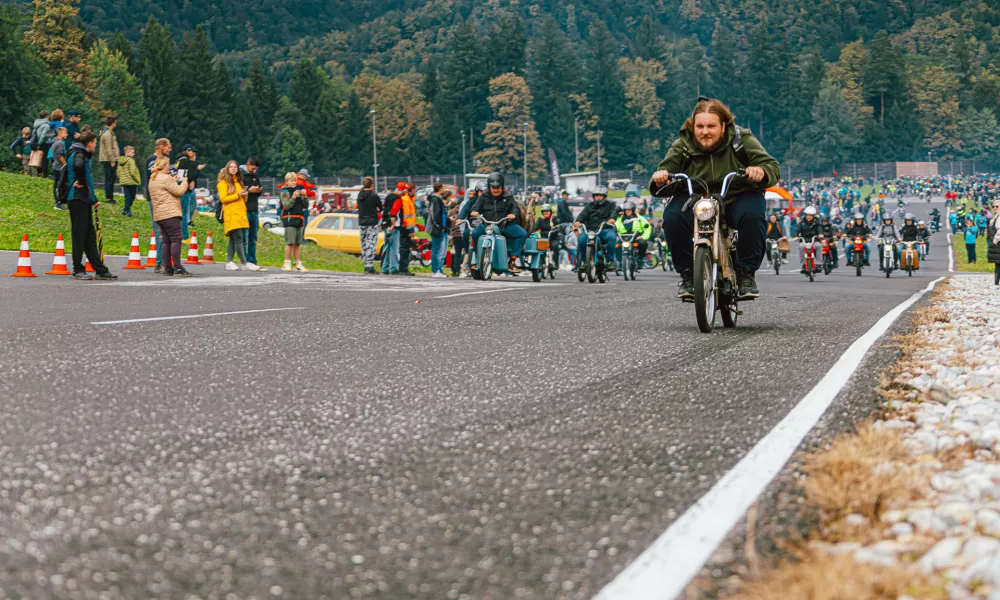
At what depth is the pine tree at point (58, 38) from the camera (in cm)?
10000

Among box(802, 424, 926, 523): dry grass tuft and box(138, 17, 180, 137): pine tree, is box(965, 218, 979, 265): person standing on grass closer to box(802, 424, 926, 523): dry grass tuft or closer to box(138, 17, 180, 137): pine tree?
box(802, 424, 926, 523): dry grass tuft

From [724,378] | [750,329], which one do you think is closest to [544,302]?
[750,329]

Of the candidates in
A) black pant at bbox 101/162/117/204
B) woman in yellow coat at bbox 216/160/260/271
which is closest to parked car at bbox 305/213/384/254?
black pant at bbox 101/162/117/204

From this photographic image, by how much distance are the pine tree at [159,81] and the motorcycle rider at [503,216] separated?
11260 cm

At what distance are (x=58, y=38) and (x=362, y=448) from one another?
105516mm

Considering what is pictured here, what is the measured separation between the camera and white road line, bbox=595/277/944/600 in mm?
2725

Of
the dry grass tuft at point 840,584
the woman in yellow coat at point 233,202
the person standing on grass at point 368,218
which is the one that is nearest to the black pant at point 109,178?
the person standing on grass at point 368,218

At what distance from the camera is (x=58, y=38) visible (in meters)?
101

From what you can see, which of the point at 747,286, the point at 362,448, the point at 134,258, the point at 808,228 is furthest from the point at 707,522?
the point at 808,228

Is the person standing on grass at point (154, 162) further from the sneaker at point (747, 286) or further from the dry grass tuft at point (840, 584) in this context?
the dry grass tuft at point (840, 584)

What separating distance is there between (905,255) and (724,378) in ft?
93.7

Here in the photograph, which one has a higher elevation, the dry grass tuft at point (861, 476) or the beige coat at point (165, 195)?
the beige coat at point (165, 195)

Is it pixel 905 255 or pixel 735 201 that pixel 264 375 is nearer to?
pixel 735 201

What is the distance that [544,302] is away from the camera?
12.4 meters
